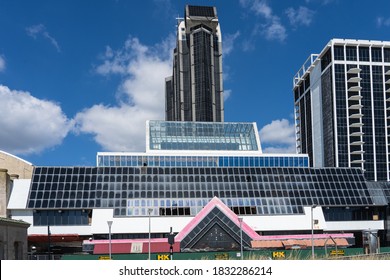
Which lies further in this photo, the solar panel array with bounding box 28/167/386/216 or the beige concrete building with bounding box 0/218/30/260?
the solar panel array with bounding box 28/167/386/216

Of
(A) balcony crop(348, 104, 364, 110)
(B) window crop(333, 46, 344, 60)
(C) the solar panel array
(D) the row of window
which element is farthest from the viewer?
(D) the row of window

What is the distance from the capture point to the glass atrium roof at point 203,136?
128125mm

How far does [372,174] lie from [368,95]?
26.0 meters

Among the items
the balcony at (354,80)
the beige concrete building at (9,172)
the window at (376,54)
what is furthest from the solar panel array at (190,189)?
the window at (376,54)

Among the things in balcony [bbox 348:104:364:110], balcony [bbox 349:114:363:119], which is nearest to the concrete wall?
balcony [bbox 349:114:363:119]

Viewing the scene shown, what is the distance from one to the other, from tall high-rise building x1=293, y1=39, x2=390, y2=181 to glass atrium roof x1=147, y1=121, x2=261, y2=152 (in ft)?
131

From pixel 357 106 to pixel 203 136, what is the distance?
5741cm

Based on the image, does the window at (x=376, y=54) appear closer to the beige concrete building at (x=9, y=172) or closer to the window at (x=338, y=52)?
the window at (x=338, y=52)

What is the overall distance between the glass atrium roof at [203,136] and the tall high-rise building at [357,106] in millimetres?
40061

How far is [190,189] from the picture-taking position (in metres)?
79.5

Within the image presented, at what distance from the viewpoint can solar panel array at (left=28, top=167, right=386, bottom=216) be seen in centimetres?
7638

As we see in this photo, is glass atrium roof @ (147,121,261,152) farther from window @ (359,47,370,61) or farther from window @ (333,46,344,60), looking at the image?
window @ (359,47,370,61)
